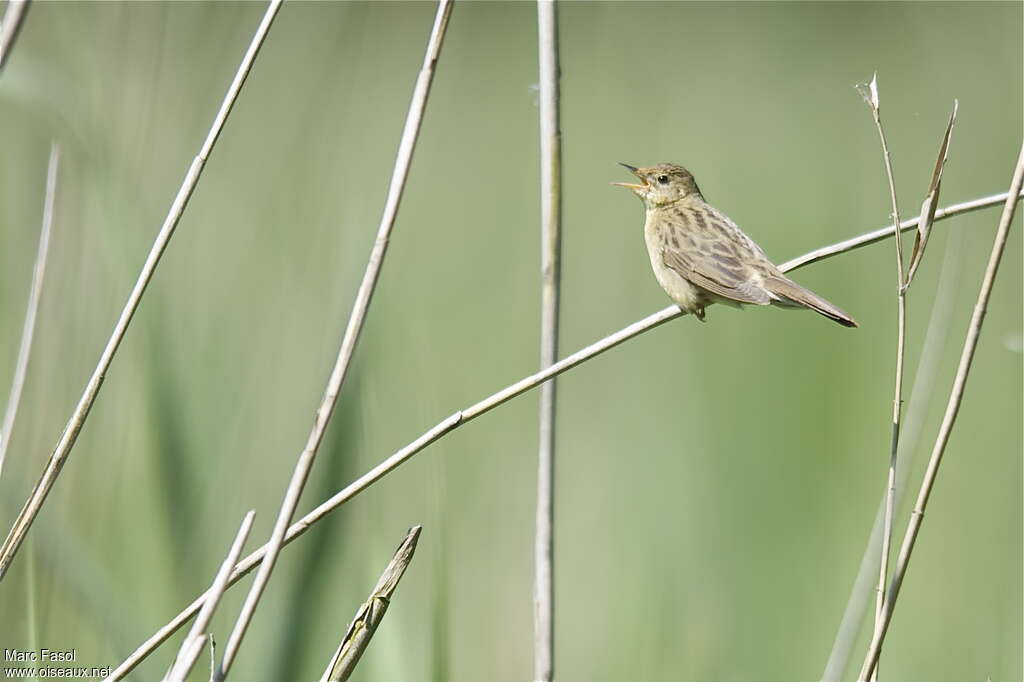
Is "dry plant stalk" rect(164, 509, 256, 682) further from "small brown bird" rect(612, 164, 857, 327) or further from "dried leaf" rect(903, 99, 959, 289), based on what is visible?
"small brown bird" rect(612, 164, 857, 327)

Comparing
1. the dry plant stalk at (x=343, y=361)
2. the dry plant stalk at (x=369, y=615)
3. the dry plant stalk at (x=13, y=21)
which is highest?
the dry plant stalk at (x=13, y=21)

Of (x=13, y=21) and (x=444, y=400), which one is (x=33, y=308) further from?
(x=444, y=400)

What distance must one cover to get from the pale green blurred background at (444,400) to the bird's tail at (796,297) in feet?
1.06

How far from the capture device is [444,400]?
4926mm

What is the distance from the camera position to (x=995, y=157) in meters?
6.62

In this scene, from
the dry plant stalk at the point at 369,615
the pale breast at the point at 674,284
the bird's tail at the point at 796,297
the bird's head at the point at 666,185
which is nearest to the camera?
the dry plant stalk at the point at 369,615

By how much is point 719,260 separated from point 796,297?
0.39 meters

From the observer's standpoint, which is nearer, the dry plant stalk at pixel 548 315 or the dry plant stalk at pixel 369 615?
the dry plant stalk at pixel 369 615

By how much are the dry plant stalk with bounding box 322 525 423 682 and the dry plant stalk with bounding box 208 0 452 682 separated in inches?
6.2

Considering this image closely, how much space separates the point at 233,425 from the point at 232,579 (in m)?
0.70

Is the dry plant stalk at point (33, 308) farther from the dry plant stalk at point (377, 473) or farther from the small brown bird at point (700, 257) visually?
the small brown bird at point (700, 257)

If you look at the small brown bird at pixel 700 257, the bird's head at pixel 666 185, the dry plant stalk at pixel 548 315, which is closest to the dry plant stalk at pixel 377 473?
the dry plant stalk at pixel 548 315

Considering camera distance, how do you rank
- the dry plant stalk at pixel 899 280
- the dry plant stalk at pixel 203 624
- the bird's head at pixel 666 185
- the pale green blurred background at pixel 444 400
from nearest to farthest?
1. the dry plant stalk at pixel 203 624
2. the dry plant stalk at pixel 899 280
3. the pale green blurred background at pixel 444 400
4. the bird's head at pixel 666 185

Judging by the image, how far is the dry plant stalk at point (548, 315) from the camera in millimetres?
2178
